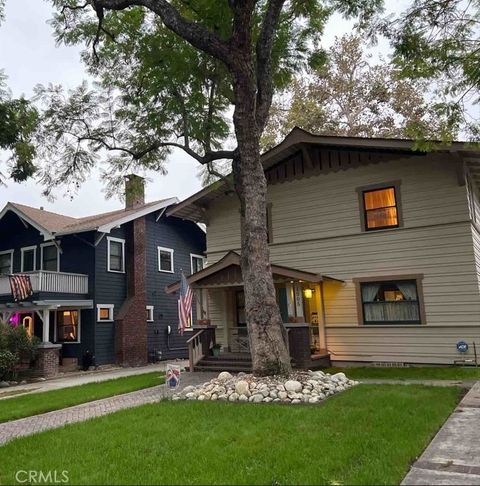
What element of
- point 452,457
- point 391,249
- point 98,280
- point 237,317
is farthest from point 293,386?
point 98,280

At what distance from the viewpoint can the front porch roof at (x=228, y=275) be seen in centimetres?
1322

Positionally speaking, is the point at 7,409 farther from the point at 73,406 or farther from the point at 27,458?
the point at 27,458

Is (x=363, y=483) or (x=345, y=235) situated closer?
(x=363, y=483)

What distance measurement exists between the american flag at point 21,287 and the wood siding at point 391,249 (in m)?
7.94

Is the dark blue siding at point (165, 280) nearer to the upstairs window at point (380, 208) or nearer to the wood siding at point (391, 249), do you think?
the wood siding at point (391, 249)

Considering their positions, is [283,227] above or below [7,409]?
above

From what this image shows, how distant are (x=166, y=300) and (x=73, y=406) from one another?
13558 millimetres

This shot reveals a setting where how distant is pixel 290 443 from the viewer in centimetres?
534

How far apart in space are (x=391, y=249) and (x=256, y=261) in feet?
17.5

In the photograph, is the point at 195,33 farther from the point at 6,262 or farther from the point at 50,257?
the point at 6,262

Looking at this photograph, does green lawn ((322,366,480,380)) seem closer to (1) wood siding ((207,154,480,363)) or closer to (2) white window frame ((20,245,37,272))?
(1) wood siding ((207,154,480,363))

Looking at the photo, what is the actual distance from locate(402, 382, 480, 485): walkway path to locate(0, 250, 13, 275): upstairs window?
21.5 metres

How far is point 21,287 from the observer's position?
1784 cm

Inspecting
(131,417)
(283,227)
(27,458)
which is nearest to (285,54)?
(283,227)
